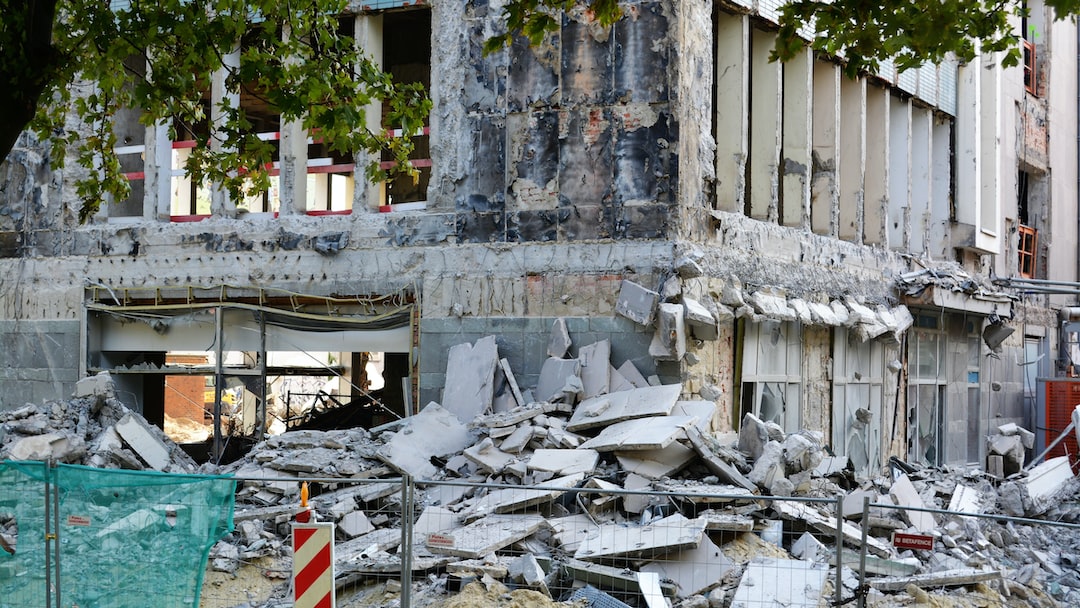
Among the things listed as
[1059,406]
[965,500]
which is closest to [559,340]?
[965,500]

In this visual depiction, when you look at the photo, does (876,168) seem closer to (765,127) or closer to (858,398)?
(858,398)

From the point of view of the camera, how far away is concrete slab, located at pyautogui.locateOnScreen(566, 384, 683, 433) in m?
12.6

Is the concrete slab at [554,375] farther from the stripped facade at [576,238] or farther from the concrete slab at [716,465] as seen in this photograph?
the concrete slab at [716,465]

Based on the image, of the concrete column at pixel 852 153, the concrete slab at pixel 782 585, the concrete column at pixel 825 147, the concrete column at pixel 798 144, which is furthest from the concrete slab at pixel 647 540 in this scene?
the concrete column at pixel 852 153

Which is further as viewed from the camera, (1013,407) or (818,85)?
(1013,407)

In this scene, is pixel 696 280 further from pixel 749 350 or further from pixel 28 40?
pixel 28 40

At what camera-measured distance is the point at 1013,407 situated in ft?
80.9

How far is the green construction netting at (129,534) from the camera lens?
849 centimetres

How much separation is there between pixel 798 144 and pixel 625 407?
19.9ft

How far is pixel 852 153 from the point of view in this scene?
61.2ft

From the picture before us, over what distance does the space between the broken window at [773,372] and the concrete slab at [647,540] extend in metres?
5.51

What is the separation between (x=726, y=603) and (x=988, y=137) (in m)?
15.0

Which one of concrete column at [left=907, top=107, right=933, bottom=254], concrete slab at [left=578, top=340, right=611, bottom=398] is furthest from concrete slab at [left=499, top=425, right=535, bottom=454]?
concrete column at [left=907, top=107, right=933, bottom=254]

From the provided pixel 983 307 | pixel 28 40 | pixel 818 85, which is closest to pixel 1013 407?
pixel 983 307
